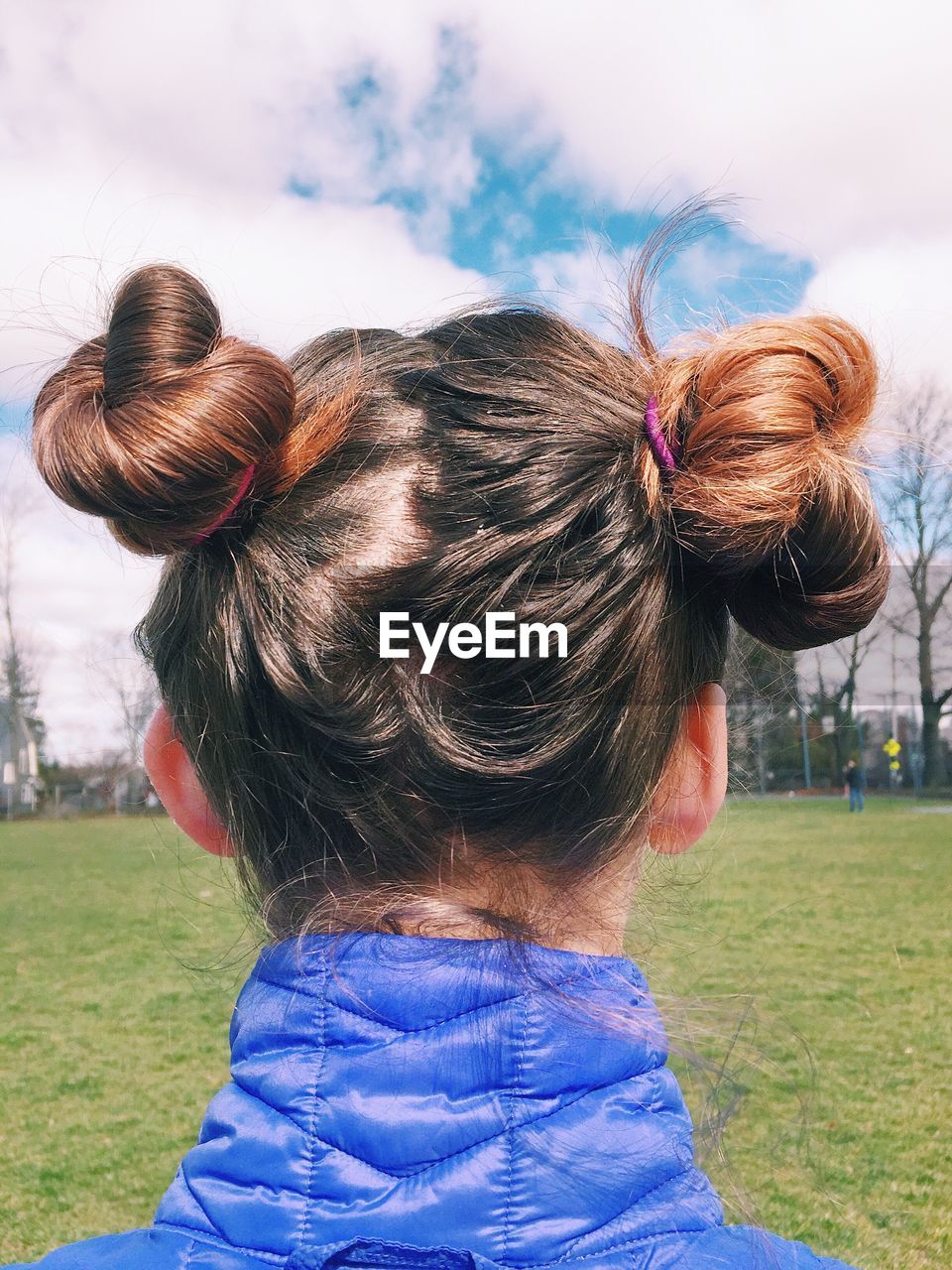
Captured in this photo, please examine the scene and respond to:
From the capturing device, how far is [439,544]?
985mm

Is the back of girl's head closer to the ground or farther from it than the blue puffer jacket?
farther from it

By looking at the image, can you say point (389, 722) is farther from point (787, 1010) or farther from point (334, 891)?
point (787, 1010)

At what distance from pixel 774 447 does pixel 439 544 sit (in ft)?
1.09

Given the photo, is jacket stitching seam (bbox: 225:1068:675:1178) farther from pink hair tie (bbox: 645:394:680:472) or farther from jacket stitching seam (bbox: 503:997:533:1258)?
pink hair tie (bbox: 645:394:680:472)

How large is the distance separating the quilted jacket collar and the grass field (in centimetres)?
25

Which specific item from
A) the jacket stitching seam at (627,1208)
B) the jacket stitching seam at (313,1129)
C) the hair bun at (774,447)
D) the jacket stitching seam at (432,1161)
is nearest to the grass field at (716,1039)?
the jacket stitching seam at (627,1208)

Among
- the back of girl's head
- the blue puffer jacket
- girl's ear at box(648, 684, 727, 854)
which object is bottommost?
the blue puffer jacket

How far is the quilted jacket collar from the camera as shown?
825mm

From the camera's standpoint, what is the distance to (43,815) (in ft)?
95.0

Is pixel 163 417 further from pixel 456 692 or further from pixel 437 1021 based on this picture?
pixel 437 1021

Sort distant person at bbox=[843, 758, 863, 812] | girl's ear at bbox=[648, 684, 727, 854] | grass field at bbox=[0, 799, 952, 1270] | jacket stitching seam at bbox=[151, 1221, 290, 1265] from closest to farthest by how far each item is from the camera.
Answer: jacket stitching seam at bbox=[151, 1221, 290, 1265], girl's ear at bbox=[648, 684, 727, 854], grass field at bbox=[0, 799, 952, 1270], distant person at bbox=[843, 758, 863, 812]

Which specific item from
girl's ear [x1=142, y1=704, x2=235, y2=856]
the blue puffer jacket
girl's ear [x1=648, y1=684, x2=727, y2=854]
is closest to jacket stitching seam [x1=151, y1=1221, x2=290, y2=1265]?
the blue puffer jacket

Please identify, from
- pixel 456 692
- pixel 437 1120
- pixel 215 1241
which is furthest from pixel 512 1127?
pixel 456 692

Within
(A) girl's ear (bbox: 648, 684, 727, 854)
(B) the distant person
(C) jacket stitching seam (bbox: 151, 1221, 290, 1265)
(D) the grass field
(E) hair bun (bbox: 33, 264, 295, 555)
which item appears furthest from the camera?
(B) the distant person
